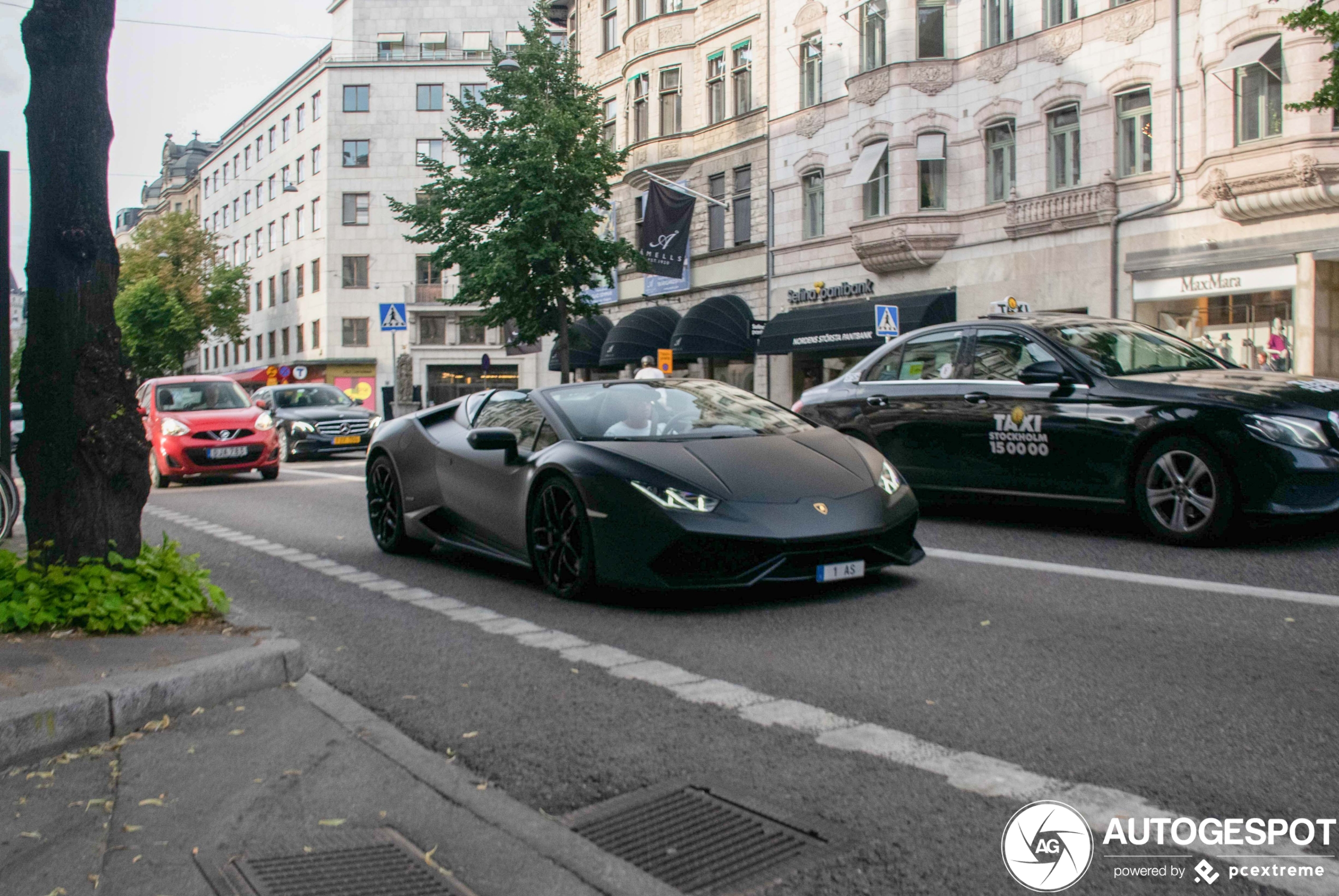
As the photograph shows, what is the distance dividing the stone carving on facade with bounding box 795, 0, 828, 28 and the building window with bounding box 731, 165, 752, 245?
3997 millimetres

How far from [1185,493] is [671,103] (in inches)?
1206

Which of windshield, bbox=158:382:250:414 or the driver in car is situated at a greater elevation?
windshield, bbox=158:382:250:414

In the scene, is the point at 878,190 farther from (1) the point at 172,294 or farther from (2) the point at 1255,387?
(1) the point at 172,294

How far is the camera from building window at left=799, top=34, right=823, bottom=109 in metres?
31.0

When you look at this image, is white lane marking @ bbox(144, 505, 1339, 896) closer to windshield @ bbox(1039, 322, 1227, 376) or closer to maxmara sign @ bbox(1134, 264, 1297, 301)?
windshield @ bbox(1039, 322, 1227, 376)

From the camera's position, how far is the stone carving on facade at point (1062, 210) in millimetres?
23516

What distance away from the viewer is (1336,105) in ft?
46.7

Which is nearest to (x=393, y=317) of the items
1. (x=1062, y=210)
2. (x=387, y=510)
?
(x=1062, y=210)

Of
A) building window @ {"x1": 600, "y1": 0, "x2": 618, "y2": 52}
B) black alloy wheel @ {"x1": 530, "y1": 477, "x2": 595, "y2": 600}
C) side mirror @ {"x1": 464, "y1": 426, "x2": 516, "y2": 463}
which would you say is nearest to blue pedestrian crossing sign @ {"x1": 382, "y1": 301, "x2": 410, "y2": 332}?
building window @ {"x1": 600, "y1": 0, "x2": 618, "y2": 52}

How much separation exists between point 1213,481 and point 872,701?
14.2 feet

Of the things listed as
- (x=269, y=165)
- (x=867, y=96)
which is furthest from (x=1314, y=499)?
(x=269, y=165)

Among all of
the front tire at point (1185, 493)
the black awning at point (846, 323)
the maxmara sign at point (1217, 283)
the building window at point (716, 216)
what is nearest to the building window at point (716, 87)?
the building window at point (716, 216)

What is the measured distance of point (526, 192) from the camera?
105 ft

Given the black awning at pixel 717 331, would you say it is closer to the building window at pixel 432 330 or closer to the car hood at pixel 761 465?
the car hood at pixel 761 465
